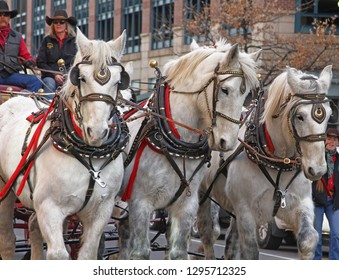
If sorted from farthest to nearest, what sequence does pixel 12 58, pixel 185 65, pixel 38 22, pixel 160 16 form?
pixel 38 22, pixel 160 16, pixel 12 58, pixel 185 65

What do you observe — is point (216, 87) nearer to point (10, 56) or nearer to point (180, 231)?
point (180, 231)

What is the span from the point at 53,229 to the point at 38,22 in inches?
1689

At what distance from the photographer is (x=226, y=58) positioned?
8.36 m

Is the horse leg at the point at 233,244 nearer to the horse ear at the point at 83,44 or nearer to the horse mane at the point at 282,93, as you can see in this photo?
the horse mane at the point at 282,93

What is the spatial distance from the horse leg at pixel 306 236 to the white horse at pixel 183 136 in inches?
40.8

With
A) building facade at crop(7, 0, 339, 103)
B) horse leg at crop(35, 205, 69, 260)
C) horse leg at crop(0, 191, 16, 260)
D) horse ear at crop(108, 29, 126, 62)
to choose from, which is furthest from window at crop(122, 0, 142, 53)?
horse leg at crop(35, 205, 69, 260)

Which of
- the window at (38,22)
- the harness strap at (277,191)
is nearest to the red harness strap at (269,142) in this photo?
the harness strap at (277,191)

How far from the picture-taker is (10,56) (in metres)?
10.4

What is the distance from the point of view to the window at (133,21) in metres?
44.1

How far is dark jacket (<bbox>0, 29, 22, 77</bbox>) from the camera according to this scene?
10.4m

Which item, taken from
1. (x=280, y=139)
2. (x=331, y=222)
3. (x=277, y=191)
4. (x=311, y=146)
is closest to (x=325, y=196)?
(x=331, y=222)

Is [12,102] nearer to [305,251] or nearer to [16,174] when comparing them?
[16,174]

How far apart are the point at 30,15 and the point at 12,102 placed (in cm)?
4149
